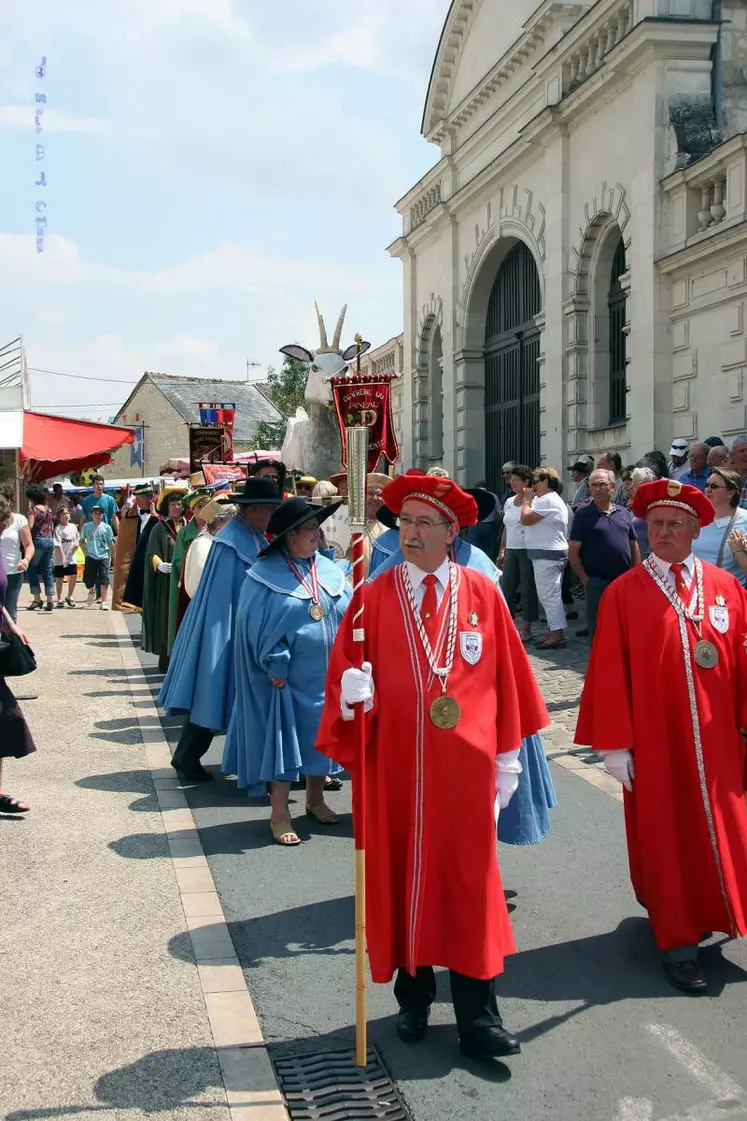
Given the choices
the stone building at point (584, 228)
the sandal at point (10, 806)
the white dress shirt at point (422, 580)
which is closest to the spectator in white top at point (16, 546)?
the sandal at point (10, 806)

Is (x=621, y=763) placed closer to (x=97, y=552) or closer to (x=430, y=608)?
(x=430, y=608)

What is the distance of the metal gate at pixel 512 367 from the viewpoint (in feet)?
64.8

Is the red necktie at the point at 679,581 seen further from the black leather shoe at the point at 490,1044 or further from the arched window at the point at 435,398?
the arched window at the point at 435,398

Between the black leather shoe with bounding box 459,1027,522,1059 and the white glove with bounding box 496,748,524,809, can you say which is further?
the white glove with bounding box 496,748,524,809

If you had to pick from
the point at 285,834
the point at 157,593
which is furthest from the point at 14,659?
the point at 157,593

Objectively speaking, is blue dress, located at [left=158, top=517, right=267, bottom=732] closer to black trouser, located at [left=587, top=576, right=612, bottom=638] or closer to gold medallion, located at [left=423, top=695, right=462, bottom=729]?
gold medallion, located at [left=423, top=695, right=462, bottom=729]

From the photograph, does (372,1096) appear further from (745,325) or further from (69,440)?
(69,440)

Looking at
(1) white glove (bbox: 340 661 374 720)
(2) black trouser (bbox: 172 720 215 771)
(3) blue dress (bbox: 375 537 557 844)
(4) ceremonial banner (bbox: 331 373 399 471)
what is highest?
(4) ceremonial banner (bbox: 331 373 399 471)

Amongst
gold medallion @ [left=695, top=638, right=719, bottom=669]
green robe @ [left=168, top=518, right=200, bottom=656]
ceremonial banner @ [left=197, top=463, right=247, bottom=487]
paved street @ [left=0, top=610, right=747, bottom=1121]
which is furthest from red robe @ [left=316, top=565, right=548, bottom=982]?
ceremonial banner @ [left=197, top=463, right=247, bottom=487]

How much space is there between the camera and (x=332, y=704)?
13.0 ft

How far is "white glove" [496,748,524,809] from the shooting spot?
3.82m

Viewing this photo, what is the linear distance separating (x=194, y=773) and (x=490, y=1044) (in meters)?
4.16

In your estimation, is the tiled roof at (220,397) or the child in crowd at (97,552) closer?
the child in crowd at (97,552)

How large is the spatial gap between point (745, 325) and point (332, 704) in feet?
33.4
